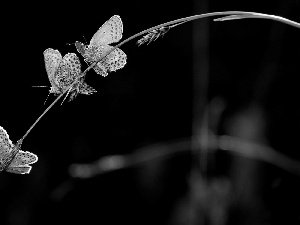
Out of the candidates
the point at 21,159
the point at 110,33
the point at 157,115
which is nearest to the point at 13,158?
the point at 21,159

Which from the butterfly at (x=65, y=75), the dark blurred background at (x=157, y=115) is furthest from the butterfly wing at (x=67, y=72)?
the dark blurred background at (x=157, y=115)

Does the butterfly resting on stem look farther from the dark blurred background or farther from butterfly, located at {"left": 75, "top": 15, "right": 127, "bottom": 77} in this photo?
the dark blurred background

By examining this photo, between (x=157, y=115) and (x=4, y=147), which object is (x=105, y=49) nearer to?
(x=4, y=147)

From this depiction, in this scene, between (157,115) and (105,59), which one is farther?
(157,115)

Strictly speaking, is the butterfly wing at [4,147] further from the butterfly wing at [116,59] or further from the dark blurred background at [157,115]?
the dark blurred background at [157,115]

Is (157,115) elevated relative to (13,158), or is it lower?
lower

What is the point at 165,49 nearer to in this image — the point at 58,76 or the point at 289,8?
the point at 289,8

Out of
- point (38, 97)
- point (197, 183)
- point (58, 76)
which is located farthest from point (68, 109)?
point (58, 76)
